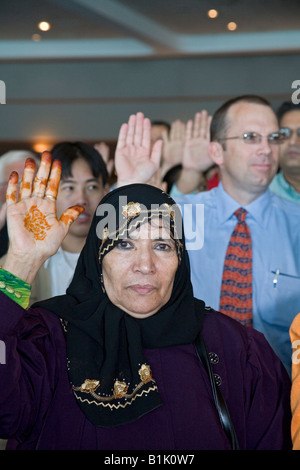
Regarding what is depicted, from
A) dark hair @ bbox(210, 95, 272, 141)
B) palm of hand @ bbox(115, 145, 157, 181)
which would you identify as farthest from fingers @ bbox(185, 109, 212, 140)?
palm of hand @ bbox(115, 145, 157, 181)

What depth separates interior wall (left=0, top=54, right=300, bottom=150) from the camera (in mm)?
6105

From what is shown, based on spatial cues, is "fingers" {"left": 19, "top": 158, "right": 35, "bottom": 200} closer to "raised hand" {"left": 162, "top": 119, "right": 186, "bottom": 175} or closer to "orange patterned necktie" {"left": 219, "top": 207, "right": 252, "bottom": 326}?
"orange patterned necktie" {"left": 219, "top": 207, "right": 252, "bottom": 326}

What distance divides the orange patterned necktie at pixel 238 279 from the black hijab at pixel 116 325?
0.81 metres

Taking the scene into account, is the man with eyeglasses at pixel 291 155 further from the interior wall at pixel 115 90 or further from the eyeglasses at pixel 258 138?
the interior wall at pixel 115 90

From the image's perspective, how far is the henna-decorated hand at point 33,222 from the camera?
199cm

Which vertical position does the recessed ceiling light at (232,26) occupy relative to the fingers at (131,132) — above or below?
above

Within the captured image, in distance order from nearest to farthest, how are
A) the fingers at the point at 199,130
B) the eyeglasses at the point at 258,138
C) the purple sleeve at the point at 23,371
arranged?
the purple sleeve at the point at 23,371, the eyeglasses at the point at 258,138, the fingers at the point at 199,130

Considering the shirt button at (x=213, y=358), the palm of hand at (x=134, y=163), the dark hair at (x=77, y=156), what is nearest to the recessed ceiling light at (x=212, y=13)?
the dark hair at (x=77, y=156)

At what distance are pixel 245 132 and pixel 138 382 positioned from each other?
5.69ft

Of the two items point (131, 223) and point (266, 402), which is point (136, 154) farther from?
point (266, 402)

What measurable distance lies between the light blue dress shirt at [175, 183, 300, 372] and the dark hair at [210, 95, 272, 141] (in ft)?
1.05

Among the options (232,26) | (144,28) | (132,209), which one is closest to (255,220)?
(132,209)

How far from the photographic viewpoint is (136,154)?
3053mm

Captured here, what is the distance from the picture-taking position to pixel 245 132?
3.24 metres
